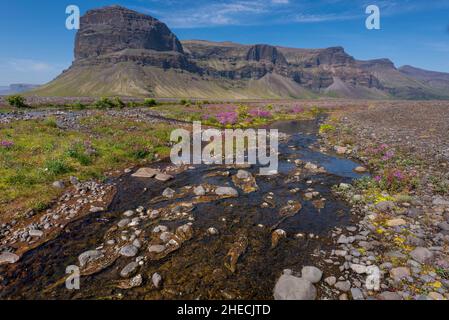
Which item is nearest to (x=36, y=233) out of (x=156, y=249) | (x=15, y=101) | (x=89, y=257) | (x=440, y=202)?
(x=89, y=257)

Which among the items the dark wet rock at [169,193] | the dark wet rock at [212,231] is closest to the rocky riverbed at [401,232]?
the dark wet rock at [212,231]

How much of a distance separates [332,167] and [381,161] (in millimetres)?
3304

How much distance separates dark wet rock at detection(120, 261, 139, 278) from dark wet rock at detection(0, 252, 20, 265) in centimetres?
337

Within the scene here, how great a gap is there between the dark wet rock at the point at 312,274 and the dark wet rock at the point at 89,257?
6.09m

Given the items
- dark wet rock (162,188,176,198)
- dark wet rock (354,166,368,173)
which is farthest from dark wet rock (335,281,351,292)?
dark wet rock (354,166,368,173)

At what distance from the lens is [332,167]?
18.4m

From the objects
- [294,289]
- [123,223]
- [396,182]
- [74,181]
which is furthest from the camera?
[74,181]

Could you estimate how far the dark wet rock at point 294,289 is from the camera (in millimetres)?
6711

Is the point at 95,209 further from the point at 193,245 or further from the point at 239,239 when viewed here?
the point at 239,239

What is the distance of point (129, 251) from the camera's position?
844 cm

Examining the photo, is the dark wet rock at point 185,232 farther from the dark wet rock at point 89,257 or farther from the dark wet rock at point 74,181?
the dark wet rock at point 74,181

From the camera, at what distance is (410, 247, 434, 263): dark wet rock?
25.2ft

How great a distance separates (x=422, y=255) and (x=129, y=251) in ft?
28.7
